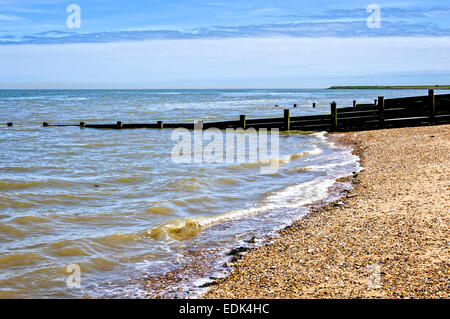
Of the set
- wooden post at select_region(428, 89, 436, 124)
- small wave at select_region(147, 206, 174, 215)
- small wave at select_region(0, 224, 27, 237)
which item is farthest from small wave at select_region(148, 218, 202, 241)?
wooden post at select_region(428, 89, 436, 124)

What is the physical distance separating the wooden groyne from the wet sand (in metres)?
12.4

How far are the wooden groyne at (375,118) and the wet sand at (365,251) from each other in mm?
12448

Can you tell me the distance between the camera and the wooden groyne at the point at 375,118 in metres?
21.9

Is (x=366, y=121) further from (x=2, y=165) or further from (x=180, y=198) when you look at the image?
(x=2, y=165)

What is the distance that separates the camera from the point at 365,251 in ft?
20.3

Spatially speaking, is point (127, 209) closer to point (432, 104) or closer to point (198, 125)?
point (198, 125)

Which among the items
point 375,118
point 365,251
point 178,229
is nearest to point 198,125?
point 375,118

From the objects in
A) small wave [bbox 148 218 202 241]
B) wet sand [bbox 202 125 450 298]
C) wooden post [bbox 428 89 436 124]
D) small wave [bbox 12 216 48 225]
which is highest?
wooden post [bbox 428 89 436 124]

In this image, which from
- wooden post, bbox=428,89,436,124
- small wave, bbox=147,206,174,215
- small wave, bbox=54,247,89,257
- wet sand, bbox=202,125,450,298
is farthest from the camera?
wooden post, bbox=428,89,436,124

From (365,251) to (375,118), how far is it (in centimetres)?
1920

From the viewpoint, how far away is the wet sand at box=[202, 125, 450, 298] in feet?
16.6

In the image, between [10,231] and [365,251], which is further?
[10,231]

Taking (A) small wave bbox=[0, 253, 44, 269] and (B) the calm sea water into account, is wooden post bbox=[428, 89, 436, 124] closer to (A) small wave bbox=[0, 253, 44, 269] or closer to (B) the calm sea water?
(B) the calm sea water
